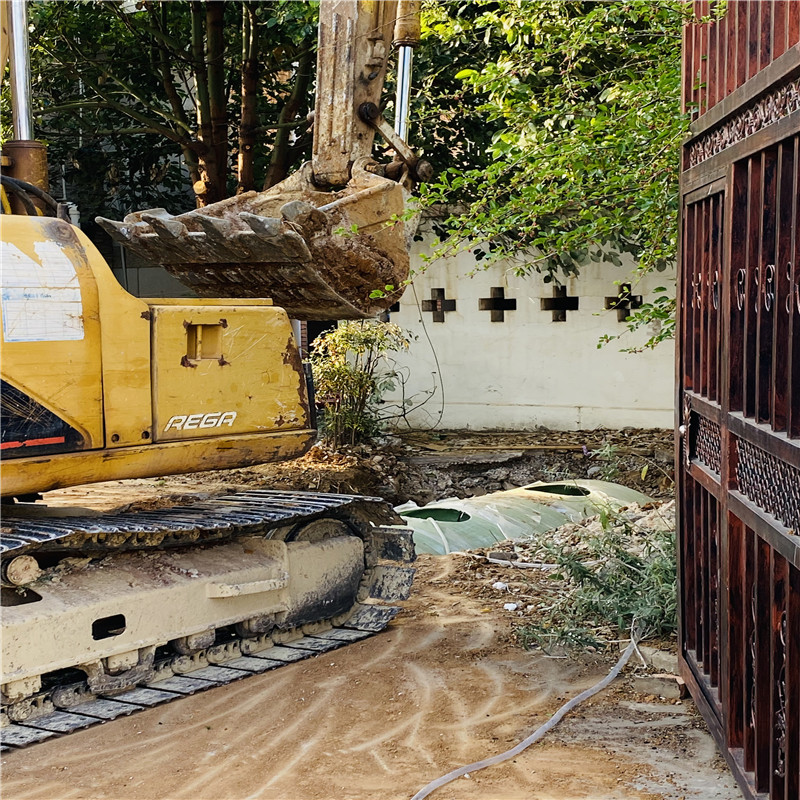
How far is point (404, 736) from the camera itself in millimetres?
4605

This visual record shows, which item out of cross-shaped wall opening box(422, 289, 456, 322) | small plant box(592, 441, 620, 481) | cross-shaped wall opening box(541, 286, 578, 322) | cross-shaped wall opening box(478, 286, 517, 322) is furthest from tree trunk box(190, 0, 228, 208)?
small plant box(592, 441, 620, 481)

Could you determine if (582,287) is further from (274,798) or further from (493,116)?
(274,798)

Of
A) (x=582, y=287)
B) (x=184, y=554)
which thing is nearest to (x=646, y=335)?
(x=582, y=287)

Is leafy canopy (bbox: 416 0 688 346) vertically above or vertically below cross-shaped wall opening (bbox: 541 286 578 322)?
above

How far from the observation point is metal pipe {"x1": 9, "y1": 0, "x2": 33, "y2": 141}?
521 centimetres

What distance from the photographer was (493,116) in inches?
243

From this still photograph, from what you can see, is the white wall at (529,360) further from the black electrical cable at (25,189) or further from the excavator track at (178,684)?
the black electrical cable at (25,189)

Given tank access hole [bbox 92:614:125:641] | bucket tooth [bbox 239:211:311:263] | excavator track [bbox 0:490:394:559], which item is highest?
bucket tooth [bbox 239:211:311:263]

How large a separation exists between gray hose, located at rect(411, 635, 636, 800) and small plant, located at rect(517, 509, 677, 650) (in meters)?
0.24

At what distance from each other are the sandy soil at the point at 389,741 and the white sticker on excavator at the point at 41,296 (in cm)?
182

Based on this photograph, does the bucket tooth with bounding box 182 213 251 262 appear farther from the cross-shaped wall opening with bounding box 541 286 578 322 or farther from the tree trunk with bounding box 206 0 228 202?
the cross-shaped wall opening with bounding box 541 286 578 322

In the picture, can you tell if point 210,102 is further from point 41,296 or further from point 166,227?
point 41,296

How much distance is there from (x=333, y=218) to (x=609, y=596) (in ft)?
8.71

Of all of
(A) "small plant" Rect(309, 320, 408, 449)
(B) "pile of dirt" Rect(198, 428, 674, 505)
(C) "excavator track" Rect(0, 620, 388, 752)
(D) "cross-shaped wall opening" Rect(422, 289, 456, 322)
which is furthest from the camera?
(D) "cross-shaped wall opening" Rect(422, 289, 456, 322)
